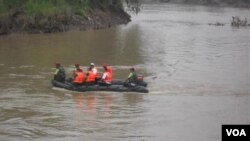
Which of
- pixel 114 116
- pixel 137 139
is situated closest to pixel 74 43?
pixel 114 116

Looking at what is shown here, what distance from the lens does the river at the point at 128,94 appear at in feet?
69.9

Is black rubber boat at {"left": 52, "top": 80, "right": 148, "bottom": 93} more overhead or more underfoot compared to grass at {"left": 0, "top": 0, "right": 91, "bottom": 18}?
more underfoot

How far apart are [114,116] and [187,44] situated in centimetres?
2744

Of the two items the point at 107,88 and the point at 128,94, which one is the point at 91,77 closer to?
the point at 107,88

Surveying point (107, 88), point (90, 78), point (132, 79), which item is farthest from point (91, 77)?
point (132, 79)

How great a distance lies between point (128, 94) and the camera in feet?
88.8

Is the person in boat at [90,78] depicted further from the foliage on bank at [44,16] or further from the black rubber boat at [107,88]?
the foliage on bank at [44,16]

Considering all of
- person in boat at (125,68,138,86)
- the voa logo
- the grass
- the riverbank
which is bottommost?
the voa logo

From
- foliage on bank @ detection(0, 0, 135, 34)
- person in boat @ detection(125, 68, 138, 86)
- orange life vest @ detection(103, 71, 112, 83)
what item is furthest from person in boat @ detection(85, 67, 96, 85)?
foliage on bank @ detection(0, 0, 135, 34)

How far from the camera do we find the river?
69.9 feet

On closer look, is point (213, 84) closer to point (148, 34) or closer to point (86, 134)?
point (86, 134)

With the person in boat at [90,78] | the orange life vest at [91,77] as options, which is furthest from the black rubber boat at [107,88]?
the orange life vest at [91,77]

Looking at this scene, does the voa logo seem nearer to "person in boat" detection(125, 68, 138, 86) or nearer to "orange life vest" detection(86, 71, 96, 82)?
"person in boat" detection(125, 68, 138, 86)

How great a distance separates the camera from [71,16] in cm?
5825
